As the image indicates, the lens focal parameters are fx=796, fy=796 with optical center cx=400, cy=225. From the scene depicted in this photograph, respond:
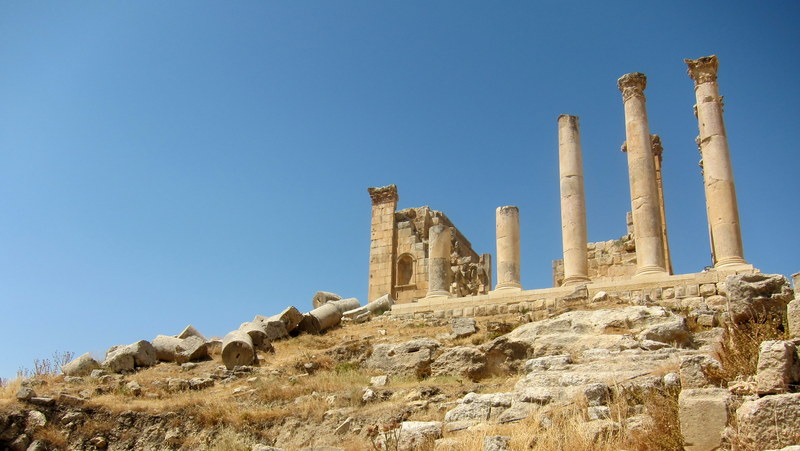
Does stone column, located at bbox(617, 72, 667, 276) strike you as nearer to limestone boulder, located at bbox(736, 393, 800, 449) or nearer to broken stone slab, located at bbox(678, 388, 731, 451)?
broken stone slab, located at bbox(678, 388, 731, 451)

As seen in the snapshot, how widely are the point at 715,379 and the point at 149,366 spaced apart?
547 inches

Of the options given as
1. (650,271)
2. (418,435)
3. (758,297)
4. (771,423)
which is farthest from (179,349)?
(771,423)

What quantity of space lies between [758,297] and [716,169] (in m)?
12.9

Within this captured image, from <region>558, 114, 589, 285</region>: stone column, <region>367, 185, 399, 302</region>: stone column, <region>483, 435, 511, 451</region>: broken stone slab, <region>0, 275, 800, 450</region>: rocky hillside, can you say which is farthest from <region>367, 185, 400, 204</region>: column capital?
<region>483, 435, 511, 451</region>: broken stone slab

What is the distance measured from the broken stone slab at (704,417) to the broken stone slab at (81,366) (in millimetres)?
14571

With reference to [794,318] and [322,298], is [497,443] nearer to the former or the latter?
[794,318]

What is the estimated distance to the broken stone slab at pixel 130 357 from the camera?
18.3m

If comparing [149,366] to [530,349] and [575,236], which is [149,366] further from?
[575,236]

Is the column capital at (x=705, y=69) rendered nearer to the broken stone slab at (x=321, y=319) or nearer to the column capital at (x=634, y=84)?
the column capital at (x=634, y=84)

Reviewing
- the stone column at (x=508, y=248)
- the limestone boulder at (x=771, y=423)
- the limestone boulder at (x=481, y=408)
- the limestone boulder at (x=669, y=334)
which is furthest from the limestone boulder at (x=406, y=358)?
the limestone boulder at (x=771, y=423)

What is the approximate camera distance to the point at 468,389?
1320 cm

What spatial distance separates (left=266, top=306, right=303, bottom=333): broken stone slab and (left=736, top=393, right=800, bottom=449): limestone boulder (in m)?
16.0

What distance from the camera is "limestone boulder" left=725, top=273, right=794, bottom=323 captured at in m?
10.2

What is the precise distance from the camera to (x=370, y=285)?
31.8 metres
